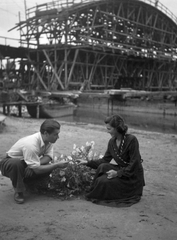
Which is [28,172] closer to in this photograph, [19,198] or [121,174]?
[19,198]

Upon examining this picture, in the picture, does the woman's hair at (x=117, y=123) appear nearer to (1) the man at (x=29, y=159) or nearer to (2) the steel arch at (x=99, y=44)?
(1) the man at (x=29, y=159)

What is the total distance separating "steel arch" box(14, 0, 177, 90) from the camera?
26906 millimetres

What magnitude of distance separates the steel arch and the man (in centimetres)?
2279

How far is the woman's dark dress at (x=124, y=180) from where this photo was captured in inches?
138

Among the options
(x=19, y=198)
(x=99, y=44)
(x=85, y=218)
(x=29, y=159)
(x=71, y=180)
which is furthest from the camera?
(x=99, y=44)

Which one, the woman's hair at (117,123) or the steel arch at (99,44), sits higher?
the steel arch at (99,44)

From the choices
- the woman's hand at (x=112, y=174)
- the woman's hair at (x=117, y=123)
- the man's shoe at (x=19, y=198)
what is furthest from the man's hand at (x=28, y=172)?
the woman's hair at (x=117, y=123)

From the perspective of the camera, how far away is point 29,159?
131 inches

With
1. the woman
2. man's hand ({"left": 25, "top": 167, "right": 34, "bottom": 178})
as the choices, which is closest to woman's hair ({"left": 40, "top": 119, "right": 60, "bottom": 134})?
man's hand ({"left": 25, "top": 167, "right": 34, "bottom": 178})

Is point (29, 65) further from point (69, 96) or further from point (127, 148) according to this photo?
point (127, 148)

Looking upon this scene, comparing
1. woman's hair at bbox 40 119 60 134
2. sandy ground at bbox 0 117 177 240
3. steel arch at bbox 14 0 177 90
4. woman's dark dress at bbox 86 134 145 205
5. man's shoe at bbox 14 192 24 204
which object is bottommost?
sandy ground at bbox 0 117 177 240

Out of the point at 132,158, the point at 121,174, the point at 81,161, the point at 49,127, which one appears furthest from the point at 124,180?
the point at 49,127

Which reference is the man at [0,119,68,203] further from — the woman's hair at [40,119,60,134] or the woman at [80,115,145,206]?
the woman at [80,115,145,206]

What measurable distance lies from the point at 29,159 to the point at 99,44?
24766mm
